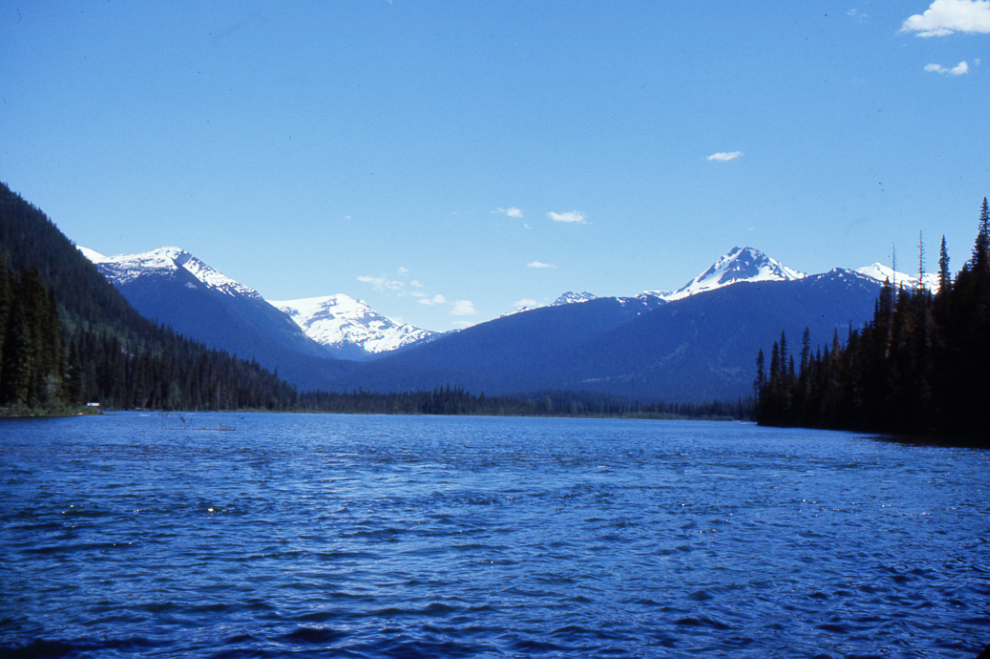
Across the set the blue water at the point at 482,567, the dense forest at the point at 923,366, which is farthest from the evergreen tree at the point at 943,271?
the blue water at the point at 482,567

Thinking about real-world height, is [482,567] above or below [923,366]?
below

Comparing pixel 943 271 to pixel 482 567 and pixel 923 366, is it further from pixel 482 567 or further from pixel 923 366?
pixel 482 567

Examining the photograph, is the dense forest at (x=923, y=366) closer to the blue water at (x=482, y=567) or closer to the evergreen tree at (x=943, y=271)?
the evergreen tree at (x=943, y=271)

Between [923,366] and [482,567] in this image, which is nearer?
[482,567]

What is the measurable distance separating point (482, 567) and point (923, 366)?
111m

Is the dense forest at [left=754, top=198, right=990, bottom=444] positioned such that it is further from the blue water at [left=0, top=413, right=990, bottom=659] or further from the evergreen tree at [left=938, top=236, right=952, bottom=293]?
the blue water at [left=0, top=413, right=990, bottom=659]

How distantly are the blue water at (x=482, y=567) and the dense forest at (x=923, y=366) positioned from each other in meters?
70.7

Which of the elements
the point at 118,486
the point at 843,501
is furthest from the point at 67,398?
the point at 843,501

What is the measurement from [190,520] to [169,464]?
82.1ft

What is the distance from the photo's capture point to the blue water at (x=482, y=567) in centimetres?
1512

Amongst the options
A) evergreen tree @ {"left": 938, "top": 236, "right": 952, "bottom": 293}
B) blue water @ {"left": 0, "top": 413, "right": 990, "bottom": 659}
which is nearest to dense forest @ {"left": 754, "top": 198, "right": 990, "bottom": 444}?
evergreen tree @ {"left": 938, "top": 236, "right": 952, "bottom": 293}

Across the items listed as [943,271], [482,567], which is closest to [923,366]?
[943,271]

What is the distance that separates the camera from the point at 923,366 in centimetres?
10975

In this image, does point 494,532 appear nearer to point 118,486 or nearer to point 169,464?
point 118,486
